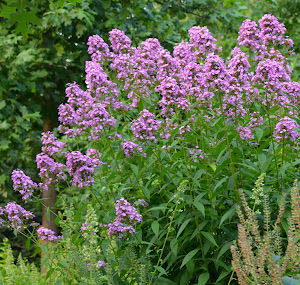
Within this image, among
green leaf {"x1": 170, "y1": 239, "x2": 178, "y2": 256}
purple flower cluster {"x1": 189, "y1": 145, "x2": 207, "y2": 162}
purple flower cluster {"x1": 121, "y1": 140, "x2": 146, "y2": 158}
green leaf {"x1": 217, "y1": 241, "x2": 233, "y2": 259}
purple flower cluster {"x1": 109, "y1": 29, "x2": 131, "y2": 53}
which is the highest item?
purple flower cluster {"x1": 109, "y1": 29, "x2": 131, "y2": 53}

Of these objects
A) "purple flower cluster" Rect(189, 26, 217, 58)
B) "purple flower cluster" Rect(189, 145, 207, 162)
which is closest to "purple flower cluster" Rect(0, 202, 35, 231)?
"purple flower cluster" Rect(189, 145, 207, 162)

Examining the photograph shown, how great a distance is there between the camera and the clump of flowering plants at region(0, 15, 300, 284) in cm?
388

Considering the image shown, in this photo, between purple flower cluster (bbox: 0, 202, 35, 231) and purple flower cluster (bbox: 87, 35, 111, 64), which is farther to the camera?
purple flower cluster (bbox: 87, 35, 111, 64)

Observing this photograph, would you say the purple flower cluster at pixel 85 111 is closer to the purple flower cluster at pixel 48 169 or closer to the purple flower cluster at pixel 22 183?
the purple flower cluster at pixel 48 169

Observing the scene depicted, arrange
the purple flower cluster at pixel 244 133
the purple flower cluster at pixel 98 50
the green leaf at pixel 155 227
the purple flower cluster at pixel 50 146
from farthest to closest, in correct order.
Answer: the purple flower cluster at pixel 98 50, the purple flower cluster at pixel 50 146, the purple flower cluster at pixel 244 133, the green leaf at pixel 155 227

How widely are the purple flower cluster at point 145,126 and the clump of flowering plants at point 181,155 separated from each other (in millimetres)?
11

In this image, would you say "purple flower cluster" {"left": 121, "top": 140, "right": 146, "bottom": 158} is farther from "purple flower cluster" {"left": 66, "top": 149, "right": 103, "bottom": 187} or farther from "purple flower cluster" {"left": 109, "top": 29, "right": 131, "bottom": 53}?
"purple flower cluster" {"left": 109, "top": 29, "right": 131, "bottom": 53}

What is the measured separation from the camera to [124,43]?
16.6 feet

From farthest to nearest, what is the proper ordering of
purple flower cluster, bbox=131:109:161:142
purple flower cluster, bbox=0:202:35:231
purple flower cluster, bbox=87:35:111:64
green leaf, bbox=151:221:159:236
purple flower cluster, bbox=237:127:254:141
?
purple flower cluster, bbox=87:35:111:64
purple flower cluster, bbox=0:202:35:231
purple flower cluster, bbox=237:127:254:141
purple flower cluster, bbox=131:109:161:142
green leaf, bbox=151:221:159:236

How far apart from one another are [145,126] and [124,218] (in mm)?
717

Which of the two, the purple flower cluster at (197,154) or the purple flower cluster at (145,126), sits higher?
the purple flower cluster at (145,126)

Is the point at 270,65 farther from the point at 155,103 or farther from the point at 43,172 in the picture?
the point at 43,172

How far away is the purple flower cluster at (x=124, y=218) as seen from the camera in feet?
12.4

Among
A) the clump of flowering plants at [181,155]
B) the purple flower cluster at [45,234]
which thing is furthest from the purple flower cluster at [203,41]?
the purple flower cluster at [45,234]
